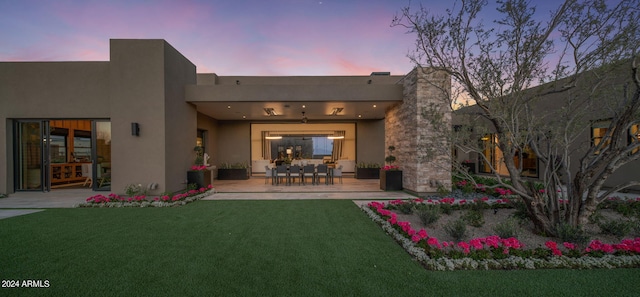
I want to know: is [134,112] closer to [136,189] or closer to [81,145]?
[136,189]

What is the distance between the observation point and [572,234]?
10.1 ft

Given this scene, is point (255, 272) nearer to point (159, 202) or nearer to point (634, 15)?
point (159, 202)

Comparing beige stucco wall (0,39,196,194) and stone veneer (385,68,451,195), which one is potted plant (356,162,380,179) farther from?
beige stucco wall (0,39,196,194)

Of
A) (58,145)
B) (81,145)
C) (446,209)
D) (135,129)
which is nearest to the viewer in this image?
(446,209)

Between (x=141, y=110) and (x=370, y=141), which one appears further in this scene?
(x=370, y=141)

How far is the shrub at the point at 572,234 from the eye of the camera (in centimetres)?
303

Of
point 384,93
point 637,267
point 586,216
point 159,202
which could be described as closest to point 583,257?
point 637,267

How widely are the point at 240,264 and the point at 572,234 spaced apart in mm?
4029

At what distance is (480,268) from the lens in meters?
2.59

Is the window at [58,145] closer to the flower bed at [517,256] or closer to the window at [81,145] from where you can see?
the window at [81,145]

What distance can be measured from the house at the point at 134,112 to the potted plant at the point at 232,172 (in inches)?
133

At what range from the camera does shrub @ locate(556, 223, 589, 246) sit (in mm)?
3025

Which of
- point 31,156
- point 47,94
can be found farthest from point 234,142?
point 31,156

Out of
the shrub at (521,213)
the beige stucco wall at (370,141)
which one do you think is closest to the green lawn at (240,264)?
the shrub at (521,213)
